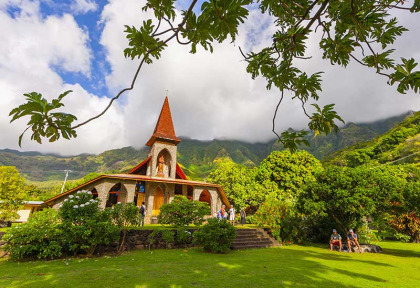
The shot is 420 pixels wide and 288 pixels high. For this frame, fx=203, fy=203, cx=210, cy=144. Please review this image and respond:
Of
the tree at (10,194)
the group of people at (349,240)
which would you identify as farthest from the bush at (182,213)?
the tree at (10,194)

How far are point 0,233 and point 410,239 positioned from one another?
2548 cm

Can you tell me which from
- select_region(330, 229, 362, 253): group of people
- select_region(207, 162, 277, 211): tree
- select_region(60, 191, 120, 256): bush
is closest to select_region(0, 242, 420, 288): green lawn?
select_region(60, 191, 120, 256): bush

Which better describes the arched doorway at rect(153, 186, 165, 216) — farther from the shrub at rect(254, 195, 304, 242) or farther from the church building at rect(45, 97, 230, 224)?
the shrub at rect(254, 195, 304, 242)

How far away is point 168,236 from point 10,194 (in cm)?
1798

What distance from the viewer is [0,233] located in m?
9.80

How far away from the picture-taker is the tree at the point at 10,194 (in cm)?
1766

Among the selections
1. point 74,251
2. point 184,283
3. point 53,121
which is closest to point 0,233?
point 74,251

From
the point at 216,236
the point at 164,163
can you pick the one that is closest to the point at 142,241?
the point at 216,236

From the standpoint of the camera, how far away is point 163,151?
71.8 ft

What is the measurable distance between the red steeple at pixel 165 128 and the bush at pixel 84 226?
12475 mm

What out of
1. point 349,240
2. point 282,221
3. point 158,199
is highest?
point 158,199

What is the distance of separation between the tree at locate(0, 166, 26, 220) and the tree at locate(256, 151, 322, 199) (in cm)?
2677

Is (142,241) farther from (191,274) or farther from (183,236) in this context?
(191,274)

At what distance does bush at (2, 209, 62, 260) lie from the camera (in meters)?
7.34
